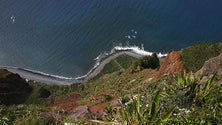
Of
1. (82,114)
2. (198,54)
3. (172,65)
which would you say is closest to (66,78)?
(172,65)

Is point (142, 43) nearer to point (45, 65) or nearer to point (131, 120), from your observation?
point (45, 65)

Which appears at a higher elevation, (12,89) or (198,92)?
(12,89)

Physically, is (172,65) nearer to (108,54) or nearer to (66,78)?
(66,78)

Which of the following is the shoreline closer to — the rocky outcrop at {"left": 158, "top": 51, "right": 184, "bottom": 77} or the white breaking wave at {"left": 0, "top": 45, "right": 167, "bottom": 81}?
the white breaking wave at {"left": 0, "top": 45, "right": 167, "bottom": 81}

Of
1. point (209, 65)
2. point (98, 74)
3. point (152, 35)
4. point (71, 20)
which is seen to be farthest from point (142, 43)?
point (209, 65)

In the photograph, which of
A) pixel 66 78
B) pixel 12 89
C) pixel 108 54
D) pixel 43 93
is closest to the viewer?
pixel 12 89

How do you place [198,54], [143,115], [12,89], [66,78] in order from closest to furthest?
[143,115]
[198,54]
[12,89]
[66,78]
